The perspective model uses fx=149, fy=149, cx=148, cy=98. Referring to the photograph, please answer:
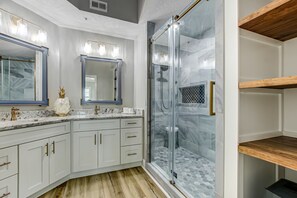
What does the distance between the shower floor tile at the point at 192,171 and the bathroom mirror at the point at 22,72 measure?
82.0 inches

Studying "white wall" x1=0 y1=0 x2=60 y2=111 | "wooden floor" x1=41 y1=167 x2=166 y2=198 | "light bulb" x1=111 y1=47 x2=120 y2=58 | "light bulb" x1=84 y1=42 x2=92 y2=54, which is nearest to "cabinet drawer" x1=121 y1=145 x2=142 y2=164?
"wooden floor" x1=41 y1=167 x2=166 y2=198

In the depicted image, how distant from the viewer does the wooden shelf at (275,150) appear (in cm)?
63

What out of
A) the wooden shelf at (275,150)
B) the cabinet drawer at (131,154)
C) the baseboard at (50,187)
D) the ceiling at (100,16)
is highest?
the ceiling at (100,16)

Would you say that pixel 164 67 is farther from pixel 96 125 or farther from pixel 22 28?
pixel 22 28

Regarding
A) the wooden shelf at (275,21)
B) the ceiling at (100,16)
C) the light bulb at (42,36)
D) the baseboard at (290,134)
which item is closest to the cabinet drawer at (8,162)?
the light bulb at (42,36)

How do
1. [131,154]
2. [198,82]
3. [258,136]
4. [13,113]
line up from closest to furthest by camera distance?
[258,136], [13,113], [198,82], [131,154]

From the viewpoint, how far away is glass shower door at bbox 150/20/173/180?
6.97 feet

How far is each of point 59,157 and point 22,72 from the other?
1307 millimetres

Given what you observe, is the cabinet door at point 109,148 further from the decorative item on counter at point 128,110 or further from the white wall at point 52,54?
the white wall at point 52,54

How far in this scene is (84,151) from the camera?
2232 millimetres

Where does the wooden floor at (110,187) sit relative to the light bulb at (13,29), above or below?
below

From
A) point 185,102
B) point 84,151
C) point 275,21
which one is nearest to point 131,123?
point 84,151

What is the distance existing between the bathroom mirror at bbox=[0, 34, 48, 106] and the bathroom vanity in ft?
1.47

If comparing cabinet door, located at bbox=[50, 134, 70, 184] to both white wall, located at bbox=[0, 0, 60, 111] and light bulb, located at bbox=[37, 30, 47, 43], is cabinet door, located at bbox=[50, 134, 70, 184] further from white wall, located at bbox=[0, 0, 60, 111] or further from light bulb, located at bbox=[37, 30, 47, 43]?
light bulb, located at bbox=[37, 30, 47, 43]
